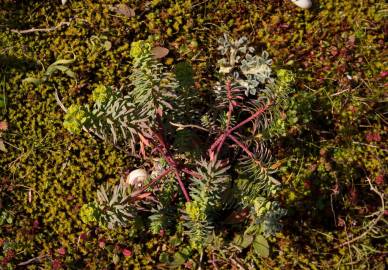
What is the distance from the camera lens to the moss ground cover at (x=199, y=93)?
349 centimetres

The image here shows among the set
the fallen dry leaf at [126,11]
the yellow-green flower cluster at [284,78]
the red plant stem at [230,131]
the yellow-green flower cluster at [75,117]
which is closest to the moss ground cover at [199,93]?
the fallen dry leaf at [126,11]

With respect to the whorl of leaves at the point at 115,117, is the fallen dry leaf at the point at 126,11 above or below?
above

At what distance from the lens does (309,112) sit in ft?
11.7

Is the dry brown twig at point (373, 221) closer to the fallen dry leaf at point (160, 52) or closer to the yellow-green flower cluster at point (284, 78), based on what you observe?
the yellow-green flower cluster at point (284, 78)

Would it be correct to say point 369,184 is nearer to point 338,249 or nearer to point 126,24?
point 338,249

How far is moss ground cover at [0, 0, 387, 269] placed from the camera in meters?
3.49

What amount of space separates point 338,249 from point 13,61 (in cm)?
297

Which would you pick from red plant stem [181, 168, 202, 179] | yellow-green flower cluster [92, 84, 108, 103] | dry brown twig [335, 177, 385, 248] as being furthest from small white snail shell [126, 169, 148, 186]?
dry brown twig [335, 177, 385, 248]

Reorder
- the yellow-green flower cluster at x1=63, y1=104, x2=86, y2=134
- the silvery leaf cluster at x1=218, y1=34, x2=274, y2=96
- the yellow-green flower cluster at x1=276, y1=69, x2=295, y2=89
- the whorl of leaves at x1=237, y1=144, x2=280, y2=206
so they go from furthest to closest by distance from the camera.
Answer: the silvery leaf cluster at x1=218, y1=34, x2=274, y2=96 → the whorl of leaves at x1=237, y1=144, x2=280, y2=206 → the yellow-green flower cluster at x1=276, y1=69, x2=295, y2=89 → the yellow-green flower cluster at x1=63, y1=104, x2=86, y2=134

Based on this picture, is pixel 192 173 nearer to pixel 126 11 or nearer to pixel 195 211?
pixel 195 211

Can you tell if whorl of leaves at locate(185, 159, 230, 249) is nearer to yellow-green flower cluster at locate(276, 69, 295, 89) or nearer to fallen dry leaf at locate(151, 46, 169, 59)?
yellow-green flower cluster at locate(276, 69, 295, 89)

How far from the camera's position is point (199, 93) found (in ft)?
11.9

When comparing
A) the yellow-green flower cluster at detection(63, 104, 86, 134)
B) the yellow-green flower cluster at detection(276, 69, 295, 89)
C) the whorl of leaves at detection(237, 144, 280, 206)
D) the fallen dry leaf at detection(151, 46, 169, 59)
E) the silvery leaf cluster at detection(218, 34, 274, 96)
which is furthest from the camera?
the fallen dry leaf at detection(151, 46, 169, 59)

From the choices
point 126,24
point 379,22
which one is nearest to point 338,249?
point 379,22
